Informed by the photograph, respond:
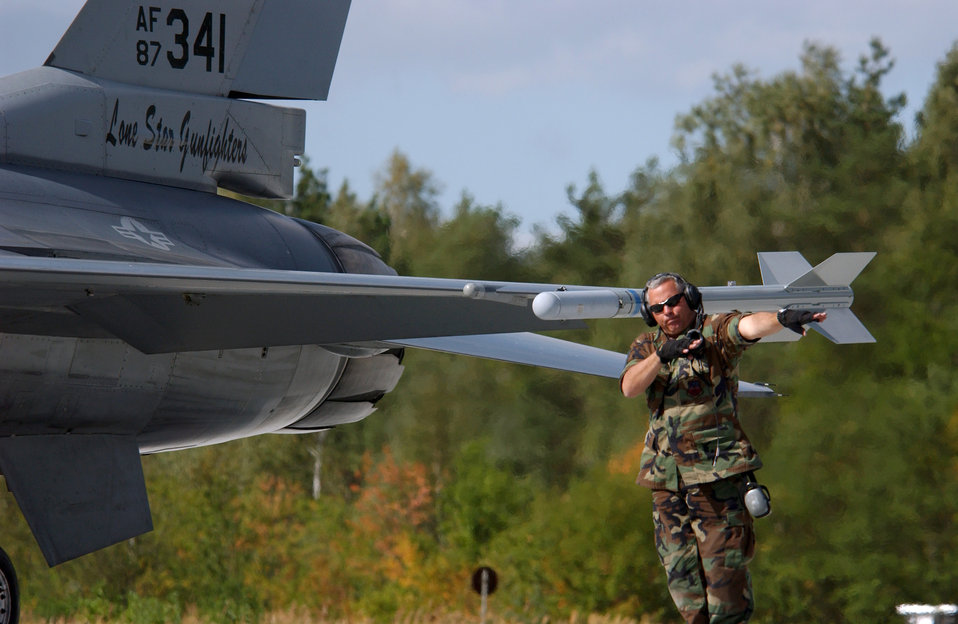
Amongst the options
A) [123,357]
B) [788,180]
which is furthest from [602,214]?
[123,357]

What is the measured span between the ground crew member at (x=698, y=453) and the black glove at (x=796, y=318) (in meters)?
0.17

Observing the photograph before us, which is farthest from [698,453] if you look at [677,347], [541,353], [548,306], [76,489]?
[541,353]

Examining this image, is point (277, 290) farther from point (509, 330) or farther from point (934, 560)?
point (934, 560)

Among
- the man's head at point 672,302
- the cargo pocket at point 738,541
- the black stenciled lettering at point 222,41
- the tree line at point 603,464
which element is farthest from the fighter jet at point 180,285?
the tree line at point 603,464

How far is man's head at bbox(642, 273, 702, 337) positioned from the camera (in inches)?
191

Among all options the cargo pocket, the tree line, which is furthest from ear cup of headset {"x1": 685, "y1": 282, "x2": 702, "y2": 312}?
the tree line

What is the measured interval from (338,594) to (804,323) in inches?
420

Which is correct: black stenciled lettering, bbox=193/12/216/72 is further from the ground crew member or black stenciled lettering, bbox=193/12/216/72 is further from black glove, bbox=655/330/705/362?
black glove, bbox=655/330/705/362

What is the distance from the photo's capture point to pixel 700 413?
4988 mm

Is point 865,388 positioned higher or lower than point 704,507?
higher

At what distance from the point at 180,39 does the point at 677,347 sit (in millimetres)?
4305

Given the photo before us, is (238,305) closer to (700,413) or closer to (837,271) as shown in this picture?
(700,413)

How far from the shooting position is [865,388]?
12.6 metres

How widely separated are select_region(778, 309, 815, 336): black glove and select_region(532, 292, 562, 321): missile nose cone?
0.81 m
